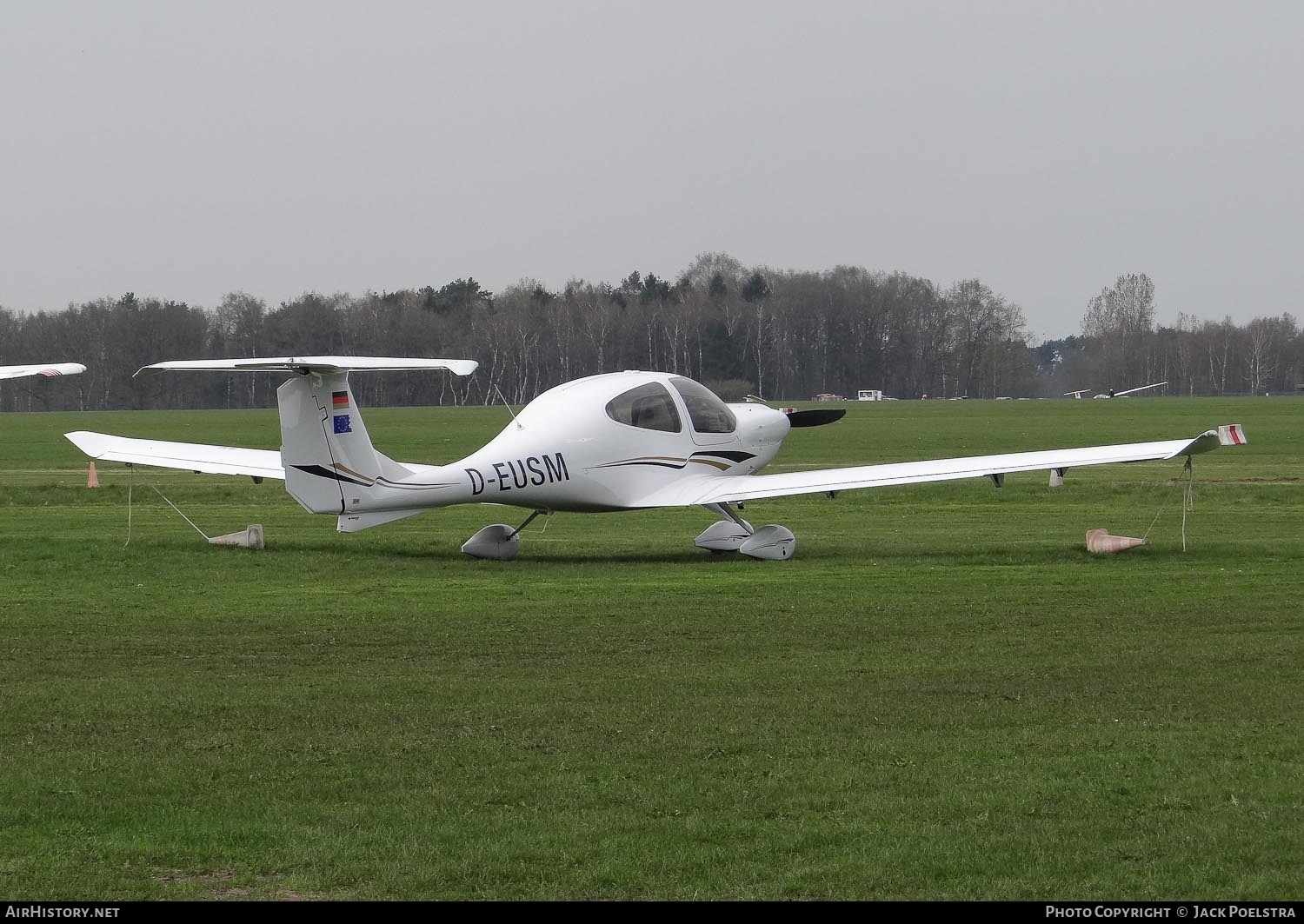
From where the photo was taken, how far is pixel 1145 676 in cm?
991

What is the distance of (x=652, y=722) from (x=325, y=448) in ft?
27.1

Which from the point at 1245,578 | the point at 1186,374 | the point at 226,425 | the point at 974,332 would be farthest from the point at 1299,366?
the point at 1245,578

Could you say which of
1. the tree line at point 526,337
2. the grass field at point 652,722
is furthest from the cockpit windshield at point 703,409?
the tree line at point 526,337

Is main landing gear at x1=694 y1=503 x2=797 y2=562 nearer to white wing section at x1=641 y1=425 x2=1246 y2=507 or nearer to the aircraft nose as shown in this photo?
white wing section at x1=641 y1=425 x2=1246 y2=507

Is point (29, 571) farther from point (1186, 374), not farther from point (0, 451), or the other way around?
point (1186, 374)

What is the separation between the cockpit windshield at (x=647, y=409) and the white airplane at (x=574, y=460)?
18mm

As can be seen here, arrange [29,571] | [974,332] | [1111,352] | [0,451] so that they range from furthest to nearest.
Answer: [1111,352] < [974,332] < [0,451] < [29,571]

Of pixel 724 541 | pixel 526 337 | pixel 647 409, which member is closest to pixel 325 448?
pixel 647 409

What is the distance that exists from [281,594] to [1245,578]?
877cm

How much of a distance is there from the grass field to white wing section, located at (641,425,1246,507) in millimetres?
778

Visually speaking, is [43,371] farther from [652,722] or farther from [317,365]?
[652,722]

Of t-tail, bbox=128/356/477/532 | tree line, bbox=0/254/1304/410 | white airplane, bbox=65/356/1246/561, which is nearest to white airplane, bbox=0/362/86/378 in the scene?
white airplane, bbox=65/356/1246/561

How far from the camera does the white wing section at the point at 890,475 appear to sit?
56.7ft

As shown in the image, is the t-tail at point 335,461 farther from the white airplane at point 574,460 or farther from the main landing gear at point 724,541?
the main landing gear at point 724,541
